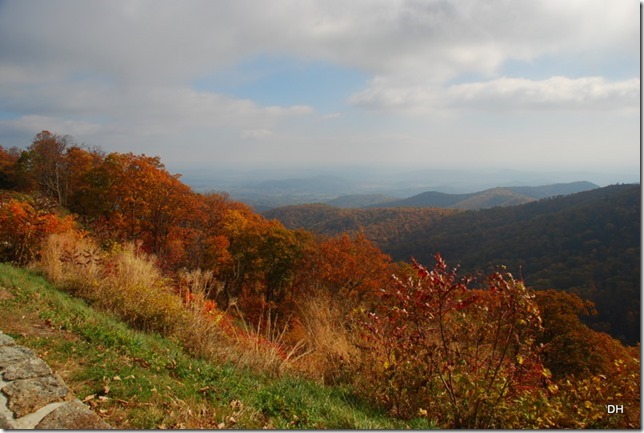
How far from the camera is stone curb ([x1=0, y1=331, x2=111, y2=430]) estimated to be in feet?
7.98

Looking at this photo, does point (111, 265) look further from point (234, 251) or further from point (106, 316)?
point (234, 251)

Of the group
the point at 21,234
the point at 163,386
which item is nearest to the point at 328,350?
the point at 163,386

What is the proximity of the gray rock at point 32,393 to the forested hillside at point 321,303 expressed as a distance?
0.33 m

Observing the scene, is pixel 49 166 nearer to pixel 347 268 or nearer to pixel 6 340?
pixel 347 268

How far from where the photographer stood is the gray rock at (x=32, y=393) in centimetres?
250

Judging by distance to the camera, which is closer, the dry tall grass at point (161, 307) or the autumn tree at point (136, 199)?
the dry tall grass at point (161, 307)

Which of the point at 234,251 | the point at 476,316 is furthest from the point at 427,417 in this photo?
the point at 234,251

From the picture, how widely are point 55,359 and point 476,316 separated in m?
4.31

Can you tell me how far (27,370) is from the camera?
9.46 ft

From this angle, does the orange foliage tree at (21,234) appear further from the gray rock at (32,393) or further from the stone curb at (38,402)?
the gray rock at (32,393)

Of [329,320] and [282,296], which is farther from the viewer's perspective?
[282,296]

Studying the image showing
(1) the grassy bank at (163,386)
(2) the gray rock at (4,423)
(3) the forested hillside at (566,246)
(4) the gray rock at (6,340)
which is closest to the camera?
(2) the gray rock at (4,423)

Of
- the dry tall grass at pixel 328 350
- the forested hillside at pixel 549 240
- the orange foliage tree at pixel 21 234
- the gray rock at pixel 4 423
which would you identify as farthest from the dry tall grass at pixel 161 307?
the forested hillside at pixel 549 240

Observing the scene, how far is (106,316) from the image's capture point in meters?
4.85
